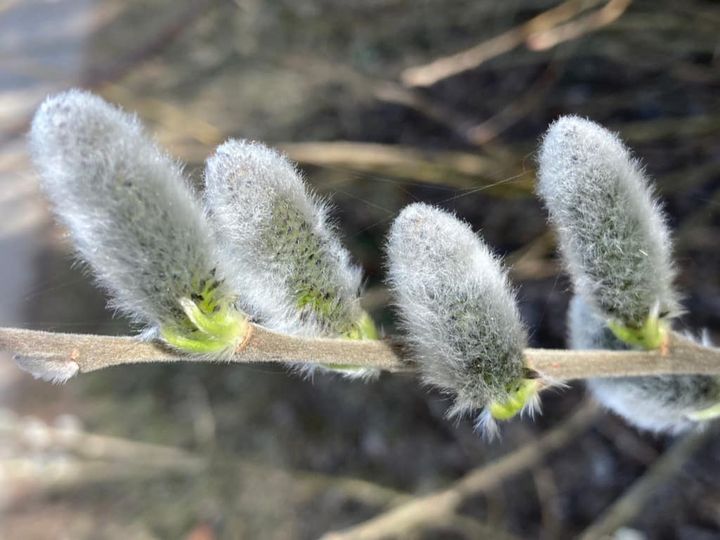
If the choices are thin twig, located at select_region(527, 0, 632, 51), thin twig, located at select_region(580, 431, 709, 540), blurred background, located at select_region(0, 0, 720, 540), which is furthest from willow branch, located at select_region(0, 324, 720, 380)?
thin twig, located at select_region(580, 431, 709, 540)

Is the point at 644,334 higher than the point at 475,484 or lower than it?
higher

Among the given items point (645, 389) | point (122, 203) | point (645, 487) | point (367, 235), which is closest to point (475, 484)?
point (645, 487)

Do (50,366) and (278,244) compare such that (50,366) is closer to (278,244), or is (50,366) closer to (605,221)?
(278,244)

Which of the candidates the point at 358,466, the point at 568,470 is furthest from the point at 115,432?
the point at 568,470

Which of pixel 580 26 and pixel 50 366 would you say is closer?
pixel 50 366

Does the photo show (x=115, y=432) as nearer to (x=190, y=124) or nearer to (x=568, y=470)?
(x=190, y=124)

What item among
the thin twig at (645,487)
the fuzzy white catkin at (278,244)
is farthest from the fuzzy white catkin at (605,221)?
the thin twig at (645,487)

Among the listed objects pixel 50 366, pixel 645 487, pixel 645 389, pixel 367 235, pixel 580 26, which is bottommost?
pixel 645 487
